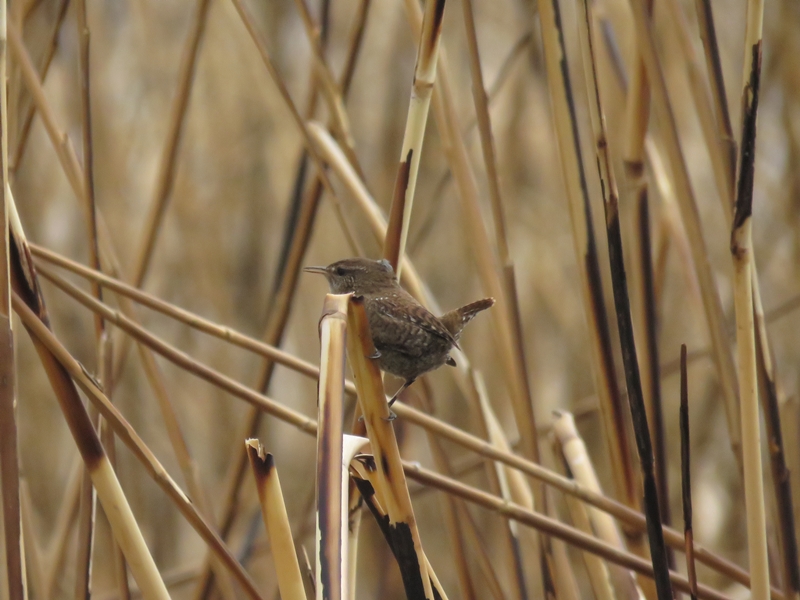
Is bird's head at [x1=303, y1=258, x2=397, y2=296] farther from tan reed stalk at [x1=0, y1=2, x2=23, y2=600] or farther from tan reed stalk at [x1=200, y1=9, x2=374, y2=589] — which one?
tan reed stalk at [x1=0, y1=2, x2=23, y2=600]

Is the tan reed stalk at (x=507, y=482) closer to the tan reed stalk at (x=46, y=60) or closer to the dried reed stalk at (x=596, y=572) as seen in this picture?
the dried reed stalk at (x=596, y=572)

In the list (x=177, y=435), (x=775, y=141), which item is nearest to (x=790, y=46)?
(x=775, y=141)

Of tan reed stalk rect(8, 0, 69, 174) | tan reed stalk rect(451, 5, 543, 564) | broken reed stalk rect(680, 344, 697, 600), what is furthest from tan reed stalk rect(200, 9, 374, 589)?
broken reed stalk rect(680, 344, 697, 600)

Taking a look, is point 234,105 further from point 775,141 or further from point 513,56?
point 775,141


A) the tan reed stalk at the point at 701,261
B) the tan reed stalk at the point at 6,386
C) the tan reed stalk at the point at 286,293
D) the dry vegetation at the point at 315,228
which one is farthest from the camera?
the dry vegetation at the point at 315,228

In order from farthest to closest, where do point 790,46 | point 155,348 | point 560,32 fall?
point 790,46 < point 155,348 < point 560,32

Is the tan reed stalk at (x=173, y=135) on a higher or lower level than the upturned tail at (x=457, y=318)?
higher

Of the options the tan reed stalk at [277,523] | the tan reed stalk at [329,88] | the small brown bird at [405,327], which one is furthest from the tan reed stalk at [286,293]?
the tan reed stalk at [277,523]
